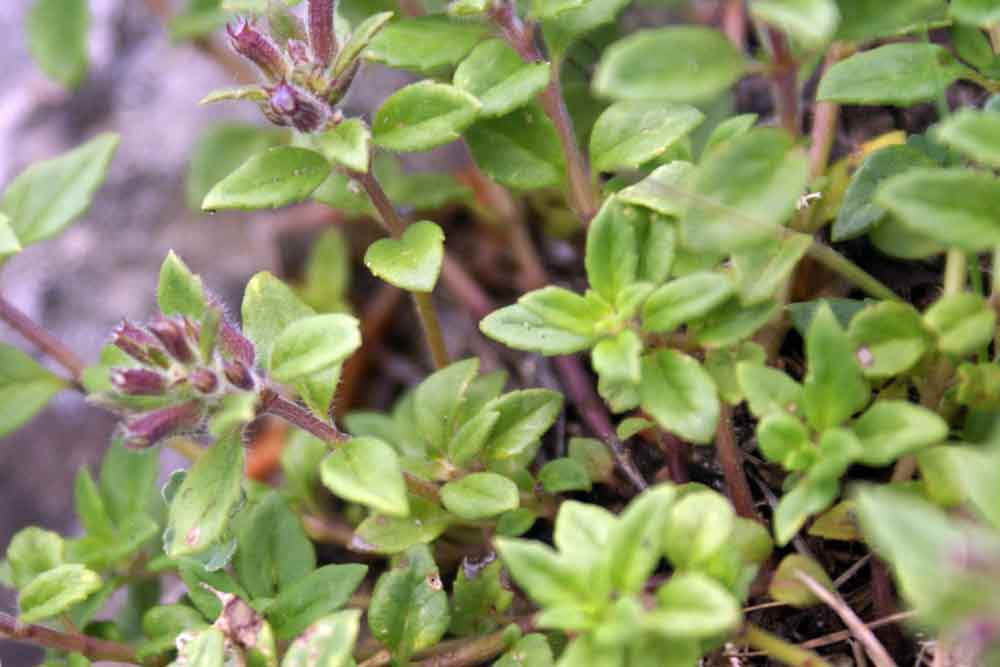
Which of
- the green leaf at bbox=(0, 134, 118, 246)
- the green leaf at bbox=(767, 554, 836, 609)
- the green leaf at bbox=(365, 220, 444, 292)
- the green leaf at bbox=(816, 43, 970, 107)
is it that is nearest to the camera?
the green leaf at bbox=(767, 554, 836, 609)

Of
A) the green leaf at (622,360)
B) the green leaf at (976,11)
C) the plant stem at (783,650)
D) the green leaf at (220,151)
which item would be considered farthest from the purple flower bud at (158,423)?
the green leaf at (220,151)

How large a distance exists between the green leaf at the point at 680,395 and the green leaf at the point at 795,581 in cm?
31

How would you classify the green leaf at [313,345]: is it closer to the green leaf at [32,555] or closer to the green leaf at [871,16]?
the green leaf at [32,555]

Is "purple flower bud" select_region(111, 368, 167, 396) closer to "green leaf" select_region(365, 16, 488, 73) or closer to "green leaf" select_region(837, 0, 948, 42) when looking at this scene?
"green leaf" select_region(365, 16, 488, 73)

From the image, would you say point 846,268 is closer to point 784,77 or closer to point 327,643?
point 784,77

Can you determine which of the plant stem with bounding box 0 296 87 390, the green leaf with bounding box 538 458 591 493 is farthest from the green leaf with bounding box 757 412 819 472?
the plant stem with bounding box 0 296 87 390

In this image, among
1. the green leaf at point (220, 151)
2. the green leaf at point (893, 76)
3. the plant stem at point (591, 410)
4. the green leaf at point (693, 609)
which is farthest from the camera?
the green leaf at point (220, 151)

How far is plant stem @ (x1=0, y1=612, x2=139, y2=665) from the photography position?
6.77 feet

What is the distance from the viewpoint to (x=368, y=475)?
1.84 metres

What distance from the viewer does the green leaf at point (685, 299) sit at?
1.77 metres

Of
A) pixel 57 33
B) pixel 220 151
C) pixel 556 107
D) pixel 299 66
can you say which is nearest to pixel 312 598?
pixel 299 66

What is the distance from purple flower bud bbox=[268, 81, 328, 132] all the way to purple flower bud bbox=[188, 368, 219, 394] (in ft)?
1.62

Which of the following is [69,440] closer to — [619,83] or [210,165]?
[210,165]

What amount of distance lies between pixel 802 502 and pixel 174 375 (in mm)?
1055
